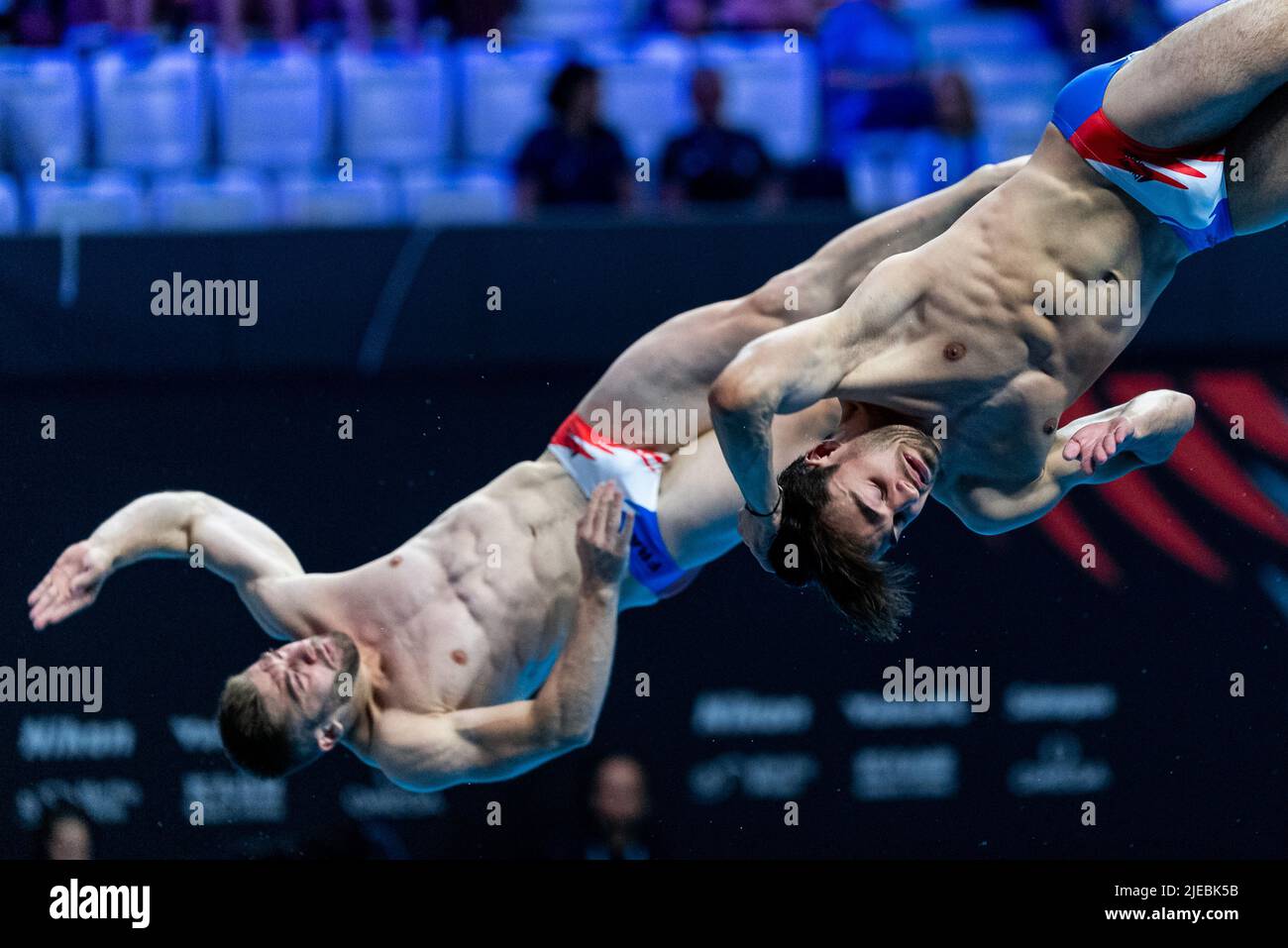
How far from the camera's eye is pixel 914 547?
17.6ft

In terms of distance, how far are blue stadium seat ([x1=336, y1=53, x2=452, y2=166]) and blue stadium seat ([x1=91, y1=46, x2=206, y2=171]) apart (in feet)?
1.79

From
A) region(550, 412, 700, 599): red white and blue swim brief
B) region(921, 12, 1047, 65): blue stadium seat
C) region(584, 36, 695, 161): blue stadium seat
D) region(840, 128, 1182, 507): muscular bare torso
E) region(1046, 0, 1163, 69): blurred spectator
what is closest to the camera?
region(840, 128, 1182, 507): muscular bare torso

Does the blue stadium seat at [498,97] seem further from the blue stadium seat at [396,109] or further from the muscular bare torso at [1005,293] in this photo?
the muscular bare torso at [1005,293]

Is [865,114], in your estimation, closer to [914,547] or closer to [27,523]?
[914,547]

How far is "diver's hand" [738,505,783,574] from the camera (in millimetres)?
3336

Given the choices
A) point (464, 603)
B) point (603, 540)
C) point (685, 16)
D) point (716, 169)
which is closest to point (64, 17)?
point (685, 16)

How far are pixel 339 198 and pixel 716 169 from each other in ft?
4.37

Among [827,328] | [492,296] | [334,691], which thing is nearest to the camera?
[827,328]

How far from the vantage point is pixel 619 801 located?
210 inches

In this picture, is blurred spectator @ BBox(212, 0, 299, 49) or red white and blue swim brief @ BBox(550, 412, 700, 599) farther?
blurred spectator @ BBox(212, 0, 299, 49)

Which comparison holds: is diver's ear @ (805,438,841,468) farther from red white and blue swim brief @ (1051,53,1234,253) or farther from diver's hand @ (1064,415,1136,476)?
red white and blue swim brief @ (1051,53,1234,253)

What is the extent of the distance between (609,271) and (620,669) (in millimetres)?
1330

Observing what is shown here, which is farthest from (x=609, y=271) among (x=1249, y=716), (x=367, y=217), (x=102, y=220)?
(x=1249, y=716)

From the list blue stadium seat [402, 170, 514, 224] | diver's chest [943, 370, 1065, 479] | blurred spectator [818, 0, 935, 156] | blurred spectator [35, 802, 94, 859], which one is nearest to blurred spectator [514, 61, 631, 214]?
blue stadium seat [402, 170, 514, 224]
